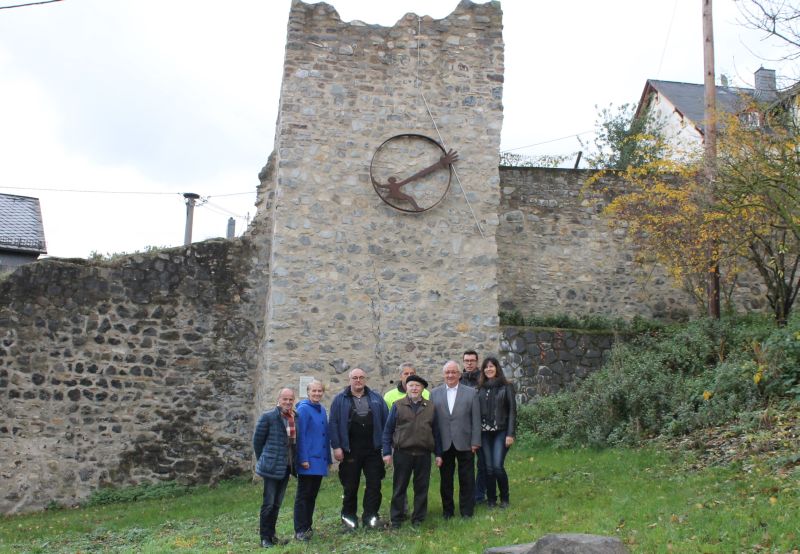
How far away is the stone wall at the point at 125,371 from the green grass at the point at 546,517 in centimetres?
98

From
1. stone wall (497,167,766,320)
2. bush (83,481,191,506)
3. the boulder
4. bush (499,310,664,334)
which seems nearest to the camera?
the boulder

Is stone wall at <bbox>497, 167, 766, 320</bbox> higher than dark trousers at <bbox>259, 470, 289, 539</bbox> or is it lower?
higher

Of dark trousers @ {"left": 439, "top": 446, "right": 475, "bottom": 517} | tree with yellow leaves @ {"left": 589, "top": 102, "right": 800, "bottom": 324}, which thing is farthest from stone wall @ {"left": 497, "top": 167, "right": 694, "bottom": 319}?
dark trousers @ {"left": 439, "top": 446, "right": 475, "bottom": 517}

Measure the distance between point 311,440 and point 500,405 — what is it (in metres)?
1.93

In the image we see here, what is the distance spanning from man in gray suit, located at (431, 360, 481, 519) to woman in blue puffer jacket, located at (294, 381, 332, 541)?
113 cm

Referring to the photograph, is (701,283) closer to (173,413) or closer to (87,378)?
(173,413)

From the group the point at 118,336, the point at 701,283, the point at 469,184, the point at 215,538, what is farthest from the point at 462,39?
the point at 215,538

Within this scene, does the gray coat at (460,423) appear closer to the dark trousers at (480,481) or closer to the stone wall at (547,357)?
the dark trousers at (480,481)

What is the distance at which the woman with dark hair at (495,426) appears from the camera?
28.8ft

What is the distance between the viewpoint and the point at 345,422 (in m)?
8.54

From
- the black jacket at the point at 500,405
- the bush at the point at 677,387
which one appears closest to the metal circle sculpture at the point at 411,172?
the bush at the point at 677,387

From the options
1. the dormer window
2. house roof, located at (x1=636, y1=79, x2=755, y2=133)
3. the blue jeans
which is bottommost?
the blue jeans

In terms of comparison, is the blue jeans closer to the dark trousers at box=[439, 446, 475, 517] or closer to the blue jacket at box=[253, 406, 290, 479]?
the dark trousers at box=[439, 446, 475, 517]

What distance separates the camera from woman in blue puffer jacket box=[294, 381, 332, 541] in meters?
8.32
